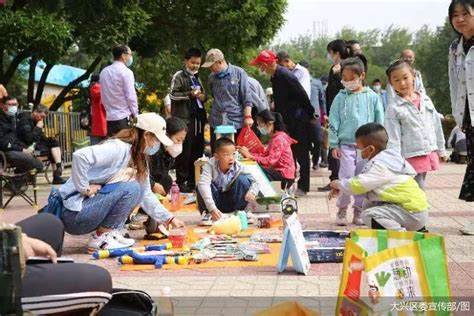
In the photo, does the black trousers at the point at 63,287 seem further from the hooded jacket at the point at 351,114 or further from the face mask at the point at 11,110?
the face mask at the point at 11,110

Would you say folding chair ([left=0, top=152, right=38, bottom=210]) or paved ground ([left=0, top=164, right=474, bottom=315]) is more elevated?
folding chair ([left=0, top=152, right=38, bottom=210])

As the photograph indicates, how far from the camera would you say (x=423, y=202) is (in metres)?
5.59

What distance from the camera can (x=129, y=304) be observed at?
3.35 m

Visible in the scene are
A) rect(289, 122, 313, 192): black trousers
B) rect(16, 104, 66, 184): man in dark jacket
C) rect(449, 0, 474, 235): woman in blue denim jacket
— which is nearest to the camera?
rect(449, 0, 474, 235): woman in blue denim jacket

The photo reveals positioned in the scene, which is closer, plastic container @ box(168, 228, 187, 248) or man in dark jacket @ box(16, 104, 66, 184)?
plastic container @ box(168, 228, 187, 248)

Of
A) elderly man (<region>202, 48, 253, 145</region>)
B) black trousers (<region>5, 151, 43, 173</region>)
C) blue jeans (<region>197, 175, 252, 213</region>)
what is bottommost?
blue jeans (<region>197, 175, 252, 213</region>)

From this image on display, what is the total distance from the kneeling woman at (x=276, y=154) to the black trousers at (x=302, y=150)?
Answer: 24.7 inches

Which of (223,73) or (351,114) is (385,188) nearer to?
(351,114)

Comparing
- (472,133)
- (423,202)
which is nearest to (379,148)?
(423,202)

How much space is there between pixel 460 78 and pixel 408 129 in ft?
2.13

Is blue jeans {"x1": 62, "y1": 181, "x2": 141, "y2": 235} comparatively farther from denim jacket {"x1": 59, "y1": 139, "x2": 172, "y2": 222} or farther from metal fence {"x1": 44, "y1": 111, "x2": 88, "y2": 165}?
metal fence {"x1": 44, "y1": 111, "x2": 88, "y2": 165}

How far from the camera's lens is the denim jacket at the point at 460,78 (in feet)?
20.5

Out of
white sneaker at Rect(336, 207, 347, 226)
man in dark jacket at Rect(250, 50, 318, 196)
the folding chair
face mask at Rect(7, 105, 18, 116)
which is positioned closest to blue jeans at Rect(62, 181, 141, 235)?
white sneaker at Rect(336, 207, 347, 226)

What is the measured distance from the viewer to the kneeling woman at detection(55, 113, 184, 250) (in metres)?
5.77
